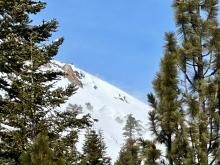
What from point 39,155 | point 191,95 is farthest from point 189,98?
point 39,155

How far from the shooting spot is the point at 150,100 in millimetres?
13961

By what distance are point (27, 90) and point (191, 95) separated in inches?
217

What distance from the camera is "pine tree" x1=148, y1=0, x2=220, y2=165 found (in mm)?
12914

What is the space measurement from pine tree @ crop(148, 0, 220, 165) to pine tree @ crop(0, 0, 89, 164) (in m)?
3.81

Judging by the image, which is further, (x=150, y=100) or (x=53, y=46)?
(x=53, y=46)

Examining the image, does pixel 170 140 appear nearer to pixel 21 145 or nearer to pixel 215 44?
pixel 215 44

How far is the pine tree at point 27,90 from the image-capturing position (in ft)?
53.4

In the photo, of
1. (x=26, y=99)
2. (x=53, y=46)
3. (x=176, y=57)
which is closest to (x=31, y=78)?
(x=26, y=99)

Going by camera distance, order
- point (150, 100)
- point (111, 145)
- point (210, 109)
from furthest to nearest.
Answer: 1. point (111, 145)
2. point (150, 100)
3. point (210, 109)

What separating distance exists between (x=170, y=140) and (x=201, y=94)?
4.62ft

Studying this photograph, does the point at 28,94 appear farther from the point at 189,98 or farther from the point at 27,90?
the point at 189,98

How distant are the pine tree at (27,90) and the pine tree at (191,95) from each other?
3.81m

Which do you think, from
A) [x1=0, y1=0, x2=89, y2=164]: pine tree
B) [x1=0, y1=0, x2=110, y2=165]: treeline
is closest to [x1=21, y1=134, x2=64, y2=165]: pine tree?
[x1=0, y1=0, x2=110, y2=165]: treeline

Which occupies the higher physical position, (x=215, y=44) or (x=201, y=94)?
(x=215, y=44)
